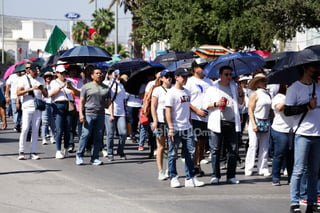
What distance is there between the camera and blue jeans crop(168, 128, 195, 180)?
36.3 feet

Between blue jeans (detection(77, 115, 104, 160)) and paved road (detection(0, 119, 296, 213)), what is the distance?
0.35m

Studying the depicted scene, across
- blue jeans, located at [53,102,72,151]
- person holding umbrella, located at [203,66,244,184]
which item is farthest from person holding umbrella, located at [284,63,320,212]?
blue jeans, located at [53,102,72,151]

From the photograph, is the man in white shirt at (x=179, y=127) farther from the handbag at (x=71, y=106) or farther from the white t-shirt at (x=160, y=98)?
the handbag at (x=71, y=106)

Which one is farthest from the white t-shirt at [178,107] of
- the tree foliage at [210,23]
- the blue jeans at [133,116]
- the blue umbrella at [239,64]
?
the tree foliage at [210,23]

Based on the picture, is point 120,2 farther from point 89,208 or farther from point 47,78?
point 89,208

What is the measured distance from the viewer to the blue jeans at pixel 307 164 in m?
8.73

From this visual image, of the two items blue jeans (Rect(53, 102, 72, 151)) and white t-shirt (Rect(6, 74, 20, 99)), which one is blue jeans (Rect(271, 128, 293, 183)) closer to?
blue jeans (Rect(53, 102, 72, 151))

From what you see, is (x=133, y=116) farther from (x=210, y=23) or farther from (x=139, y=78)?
(x=210, y=23)

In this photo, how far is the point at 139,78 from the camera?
1599cm

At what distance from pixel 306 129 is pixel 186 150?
8.93ft

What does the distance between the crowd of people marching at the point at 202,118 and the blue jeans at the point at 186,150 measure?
15 millimetres

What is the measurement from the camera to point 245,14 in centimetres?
3228

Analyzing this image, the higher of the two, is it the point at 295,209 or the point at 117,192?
the point at 295,209

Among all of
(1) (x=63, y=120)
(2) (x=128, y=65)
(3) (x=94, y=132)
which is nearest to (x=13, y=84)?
(2) (x=128, y=65)
